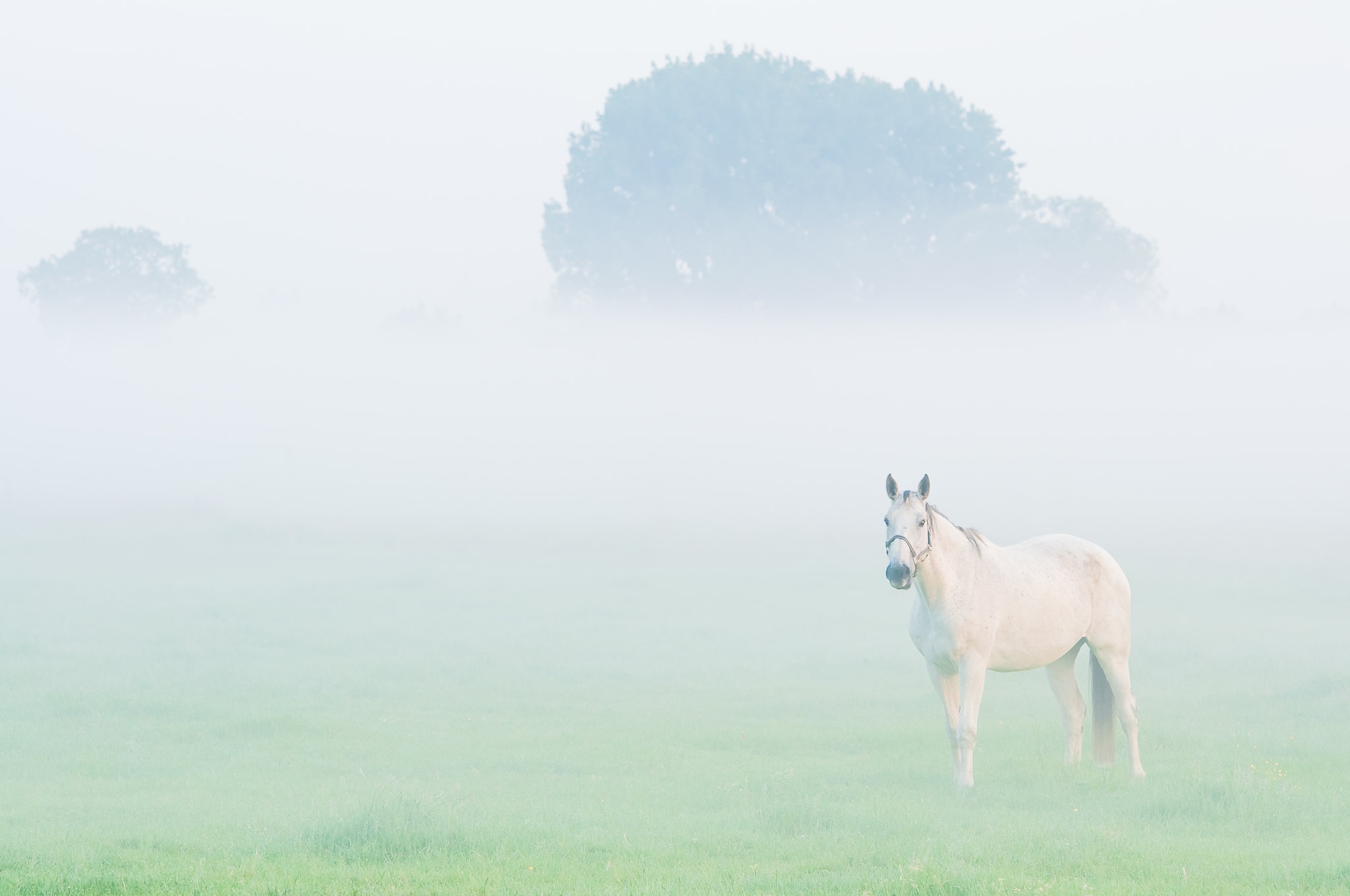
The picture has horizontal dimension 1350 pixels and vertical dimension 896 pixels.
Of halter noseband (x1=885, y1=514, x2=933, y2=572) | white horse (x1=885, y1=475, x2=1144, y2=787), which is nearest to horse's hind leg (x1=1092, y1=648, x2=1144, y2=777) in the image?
white horse (x1=885, y1=475, x2=1144, y2=787)

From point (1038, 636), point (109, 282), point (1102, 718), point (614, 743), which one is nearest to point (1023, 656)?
point (1038, 636)

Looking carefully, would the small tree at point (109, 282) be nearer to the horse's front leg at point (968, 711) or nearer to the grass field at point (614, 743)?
the grass field at point (614, 743)

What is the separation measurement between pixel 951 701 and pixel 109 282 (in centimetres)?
7437

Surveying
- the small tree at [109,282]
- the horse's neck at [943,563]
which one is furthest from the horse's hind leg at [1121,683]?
the small tree at [109,282]

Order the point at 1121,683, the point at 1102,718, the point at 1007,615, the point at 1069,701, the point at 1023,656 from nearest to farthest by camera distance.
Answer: the point at 1007,615 < the point at 1023,656 < the point at 1121,683 < the point at 1102,718 < the point at 1069,701

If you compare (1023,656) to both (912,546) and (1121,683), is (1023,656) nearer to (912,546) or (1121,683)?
(1121,683)

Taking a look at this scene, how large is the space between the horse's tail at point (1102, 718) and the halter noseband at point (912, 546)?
9.31ft

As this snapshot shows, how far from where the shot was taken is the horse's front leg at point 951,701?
13.1 metres

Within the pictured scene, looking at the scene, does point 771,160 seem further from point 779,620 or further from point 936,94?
point 779,620

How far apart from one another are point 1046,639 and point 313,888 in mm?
7549

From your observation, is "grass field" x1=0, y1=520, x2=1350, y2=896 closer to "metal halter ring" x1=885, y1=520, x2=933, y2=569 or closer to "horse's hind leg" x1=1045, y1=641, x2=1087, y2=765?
"horse's hind leg" x1=1045, y1=641, x2=1087, y2=765

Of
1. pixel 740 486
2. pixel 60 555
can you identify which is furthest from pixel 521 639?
pixel 740 486

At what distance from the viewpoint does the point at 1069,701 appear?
14242 mm

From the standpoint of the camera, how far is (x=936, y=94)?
7181 centimetres
